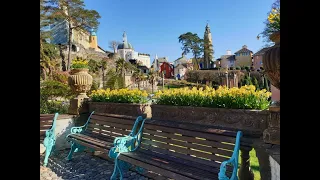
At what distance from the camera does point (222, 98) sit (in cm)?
359

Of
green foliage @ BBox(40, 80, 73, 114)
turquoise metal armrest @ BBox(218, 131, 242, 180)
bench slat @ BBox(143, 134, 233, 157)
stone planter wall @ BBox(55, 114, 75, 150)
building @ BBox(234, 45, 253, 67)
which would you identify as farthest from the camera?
building @ BBox(234, 45, 253, 67)

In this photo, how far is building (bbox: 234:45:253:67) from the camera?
187 ft

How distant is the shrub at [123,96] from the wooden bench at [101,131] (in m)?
0.44

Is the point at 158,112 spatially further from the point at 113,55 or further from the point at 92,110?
the point at 113,55

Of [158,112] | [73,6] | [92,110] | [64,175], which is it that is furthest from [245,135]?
[73,6]

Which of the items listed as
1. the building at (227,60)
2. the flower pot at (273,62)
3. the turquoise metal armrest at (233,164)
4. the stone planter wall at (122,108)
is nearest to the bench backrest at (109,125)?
the stone planter wall at (122,108)

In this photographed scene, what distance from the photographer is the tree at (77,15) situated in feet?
97.1

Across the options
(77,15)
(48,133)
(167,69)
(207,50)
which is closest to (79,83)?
(48,133)

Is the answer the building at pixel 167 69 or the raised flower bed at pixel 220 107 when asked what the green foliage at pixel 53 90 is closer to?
the raised flower bed at pixel 220 107

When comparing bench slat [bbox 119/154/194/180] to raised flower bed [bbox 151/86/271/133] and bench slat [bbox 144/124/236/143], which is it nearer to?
bench slat [bbox 144/124/236/143]

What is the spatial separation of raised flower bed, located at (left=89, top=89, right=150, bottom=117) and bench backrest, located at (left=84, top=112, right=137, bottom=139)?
26 cm

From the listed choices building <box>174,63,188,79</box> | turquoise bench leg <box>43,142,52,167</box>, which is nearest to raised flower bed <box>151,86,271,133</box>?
turquoise bench leg <box>43,142,52,167</box>

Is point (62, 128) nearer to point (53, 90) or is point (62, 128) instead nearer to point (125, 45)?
point (53, 90)

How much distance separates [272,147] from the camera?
2.50 meters
